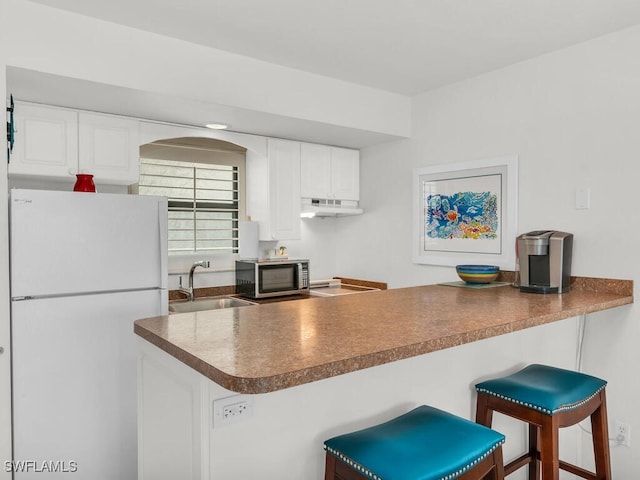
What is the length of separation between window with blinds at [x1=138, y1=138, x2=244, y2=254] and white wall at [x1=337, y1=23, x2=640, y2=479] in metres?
1.63

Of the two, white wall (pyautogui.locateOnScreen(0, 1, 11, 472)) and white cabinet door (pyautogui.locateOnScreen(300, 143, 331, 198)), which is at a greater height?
white cabinet door (pyautogui.locateOnScreen(300, 143, 331, 198))

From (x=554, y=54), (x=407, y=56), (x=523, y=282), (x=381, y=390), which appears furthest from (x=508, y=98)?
(x=381, y=390)

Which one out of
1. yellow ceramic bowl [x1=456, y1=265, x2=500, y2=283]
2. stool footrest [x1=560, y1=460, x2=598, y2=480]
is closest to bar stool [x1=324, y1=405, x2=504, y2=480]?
stool footrest [x1=560, y1=460, x2=598, y2=480]

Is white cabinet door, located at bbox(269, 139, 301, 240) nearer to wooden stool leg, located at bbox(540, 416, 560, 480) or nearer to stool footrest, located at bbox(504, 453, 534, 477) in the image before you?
stool footrest, located at bbox(504, 453, 534, 477)

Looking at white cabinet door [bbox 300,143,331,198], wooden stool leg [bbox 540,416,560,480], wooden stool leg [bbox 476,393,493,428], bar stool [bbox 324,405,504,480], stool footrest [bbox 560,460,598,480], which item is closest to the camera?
bar stool [bbox 324,405,504,480]

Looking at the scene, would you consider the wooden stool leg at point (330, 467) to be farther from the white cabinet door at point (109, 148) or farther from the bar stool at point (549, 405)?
the white cabinet door at point (109, 148)

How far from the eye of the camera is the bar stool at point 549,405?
5.66ft

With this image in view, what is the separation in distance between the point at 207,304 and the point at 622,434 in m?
2.64

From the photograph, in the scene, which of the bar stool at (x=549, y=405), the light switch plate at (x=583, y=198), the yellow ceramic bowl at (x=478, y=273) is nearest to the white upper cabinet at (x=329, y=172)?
the yellow ceramic bowl at (x=478, y=273)

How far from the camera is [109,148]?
2.75m

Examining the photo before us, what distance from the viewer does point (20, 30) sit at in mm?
2096

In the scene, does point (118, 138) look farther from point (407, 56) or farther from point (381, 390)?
point (381, 390)

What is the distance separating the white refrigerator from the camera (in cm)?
215

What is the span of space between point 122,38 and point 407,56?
160 centimetres
